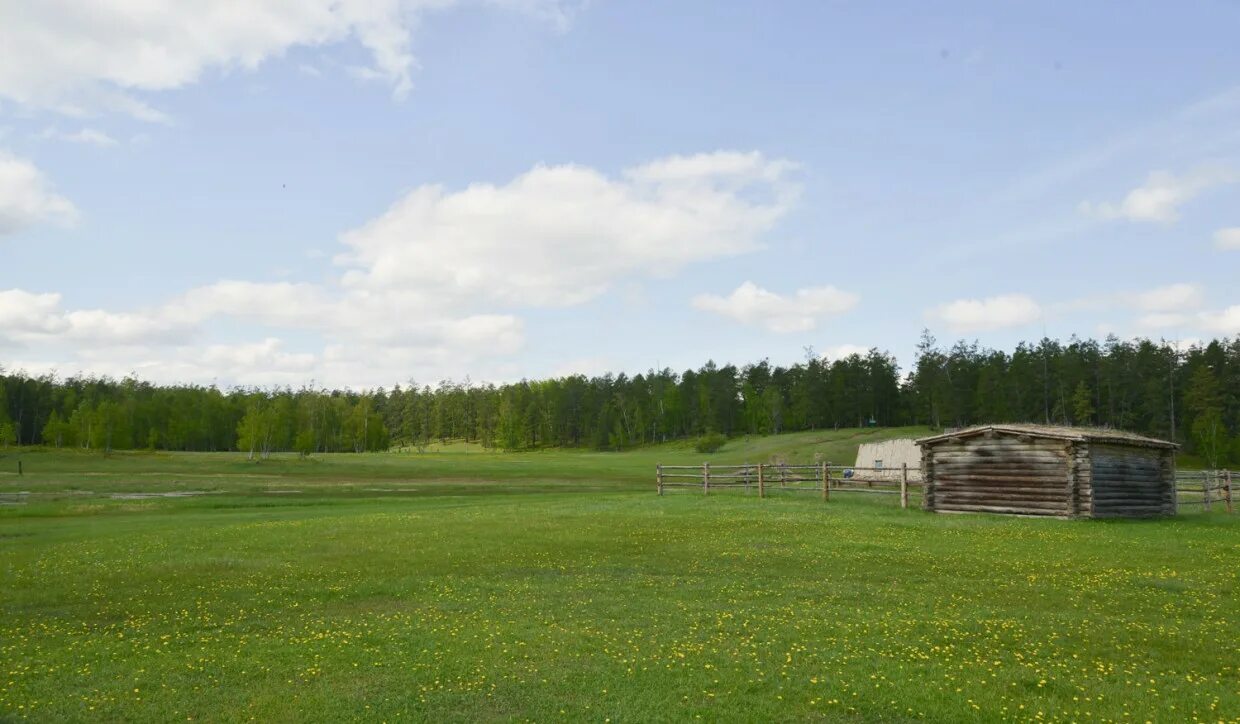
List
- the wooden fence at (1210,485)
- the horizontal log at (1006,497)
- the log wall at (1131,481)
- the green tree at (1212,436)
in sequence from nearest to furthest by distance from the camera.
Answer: the log wall at (1131,481) → the horizontal log at (1006,497) → the wooden fence at (1210,485) → the green tree at (1212,436)

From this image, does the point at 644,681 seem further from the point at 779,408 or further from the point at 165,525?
the point at 779,408

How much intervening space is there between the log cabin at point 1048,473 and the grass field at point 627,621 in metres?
2.55

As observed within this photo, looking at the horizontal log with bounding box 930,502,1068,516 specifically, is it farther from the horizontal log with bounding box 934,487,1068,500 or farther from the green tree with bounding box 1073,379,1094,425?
the green tree with bounding box 1073,379,1094,425

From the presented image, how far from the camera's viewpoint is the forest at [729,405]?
113 m

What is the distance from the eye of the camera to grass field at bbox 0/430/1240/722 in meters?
9.49

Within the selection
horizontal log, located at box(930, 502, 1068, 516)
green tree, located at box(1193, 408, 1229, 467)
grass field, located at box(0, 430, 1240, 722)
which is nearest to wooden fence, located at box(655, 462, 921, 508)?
horizontal log, located at box(930, 502, 1068, 516)

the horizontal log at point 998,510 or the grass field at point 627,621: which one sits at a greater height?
the grass field at point 627,621

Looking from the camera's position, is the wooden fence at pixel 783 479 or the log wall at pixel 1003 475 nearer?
the log wall at pixel 1003 475

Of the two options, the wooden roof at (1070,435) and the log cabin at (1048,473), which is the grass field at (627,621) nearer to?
the log cabin at (1048,473)

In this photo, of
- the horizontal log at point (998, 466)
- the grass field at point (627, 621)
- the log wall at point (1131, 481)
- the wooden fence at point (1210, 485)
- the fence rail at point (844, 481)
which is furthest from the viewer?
the fence rail at point (844, 481)

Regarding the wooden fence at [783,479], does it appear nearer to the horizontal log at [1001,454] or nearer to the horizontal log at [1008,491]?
the horizontal log at [1001,454]

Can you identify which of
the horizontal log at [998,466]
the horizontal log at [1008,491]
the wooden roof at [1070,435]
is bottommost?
the horizontal log at [1008,491]

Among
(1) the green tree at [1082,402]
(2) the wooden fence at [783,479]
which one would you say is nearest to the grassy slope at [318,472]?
(2) the wooden fence at [783,479]

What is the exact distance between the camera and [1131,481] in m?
33.2
